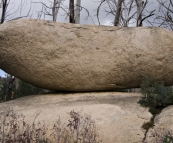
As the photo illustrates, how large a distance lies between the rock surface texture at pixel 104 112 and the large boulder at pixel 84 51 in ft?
1.93

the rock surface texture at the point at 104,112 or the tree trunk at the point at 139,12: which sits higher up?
the tree trunk at the point at 139,12

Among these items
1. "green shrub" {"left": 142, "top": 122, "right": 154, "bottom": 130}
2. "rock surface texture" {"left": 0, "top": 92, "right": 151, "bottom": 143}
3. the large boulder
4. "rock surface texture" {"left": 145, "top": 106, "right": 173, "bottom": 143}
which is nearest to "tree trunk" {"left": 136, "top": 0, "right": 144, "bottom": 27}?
the large boulder

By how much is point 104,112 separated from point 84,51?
2149mm

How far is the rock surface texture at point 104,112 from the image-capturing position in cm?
511

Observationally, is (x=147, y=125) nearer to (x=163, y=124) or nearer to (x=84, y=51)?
(x=163, y=124)

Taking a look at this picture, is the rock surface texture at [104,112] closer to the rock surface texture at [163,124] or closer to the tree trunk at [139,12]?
the rock surface texture at [163,124]

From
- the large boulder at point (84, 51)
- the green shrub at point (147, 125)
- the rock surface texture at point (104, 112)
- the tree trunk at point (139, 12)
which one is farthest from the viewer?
the tree trunk at point (139, 12)

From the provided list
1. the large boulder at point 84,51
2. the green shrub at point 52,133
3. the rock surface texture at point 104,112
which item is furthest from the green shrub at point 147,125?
the large boulder at point 84,51

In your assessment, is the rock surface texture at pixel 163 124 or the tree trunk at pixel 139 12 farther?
the tree trunk at pixel 139 12

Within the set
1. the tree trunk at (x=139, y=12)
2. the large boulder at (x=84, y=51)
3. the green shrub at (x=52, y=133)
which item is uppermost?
the tree trunk at (x=139, y=12)

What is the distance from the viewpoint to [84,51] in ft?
24.2

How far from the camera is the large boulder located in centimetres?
732

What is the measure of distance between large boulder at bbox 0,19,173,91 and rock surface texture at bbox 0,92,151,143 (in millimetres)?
590

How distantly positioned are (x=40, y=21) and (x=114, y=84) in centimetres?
255
